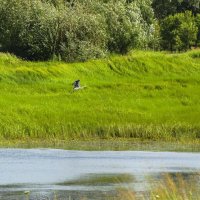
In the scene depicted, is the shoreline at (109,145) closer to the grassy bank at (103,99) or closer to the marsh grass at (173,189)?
the grassy bank at (103,99)

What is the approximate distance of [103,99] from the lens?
44.1 metres

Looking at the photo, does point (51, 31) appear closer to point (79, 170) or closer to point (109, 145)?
point (109, 145)

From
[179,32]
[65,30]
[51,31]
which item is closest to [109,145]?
[51,31]

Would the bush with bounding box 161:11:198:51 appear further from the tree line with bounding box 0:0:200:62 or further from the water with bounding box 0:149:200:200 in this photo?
the water with bounding box 0:149:200:200

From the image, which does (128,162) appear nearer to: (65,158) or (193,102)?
(65,158)

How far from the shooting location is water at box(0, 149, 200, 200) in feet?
74.0

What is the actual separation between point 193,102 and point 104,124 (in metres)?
8.12

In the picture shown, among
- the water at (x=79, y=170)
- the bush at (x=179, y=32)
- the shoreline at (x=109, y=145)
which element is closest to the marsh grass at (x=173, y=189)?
the water at (x=79, y=170)

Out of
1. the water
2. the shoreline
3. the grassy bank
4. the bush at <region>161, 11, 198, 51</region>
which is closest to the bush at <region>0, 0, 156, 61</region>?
the grassy bank

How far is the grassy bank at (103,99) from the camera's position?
36906mm

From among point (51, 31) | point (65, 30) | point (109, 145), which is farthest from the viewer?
point (65, 30)

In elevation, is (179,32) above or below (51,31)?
below

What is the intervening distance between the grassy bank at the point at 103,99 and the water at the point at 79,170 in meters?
4.61

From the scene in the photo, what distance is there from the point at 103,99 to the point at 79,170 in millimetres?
17308
